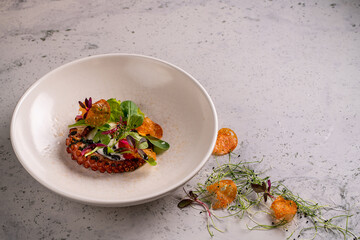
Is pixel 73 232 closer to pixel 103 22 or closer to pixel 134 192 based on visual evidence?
pixel 134 192

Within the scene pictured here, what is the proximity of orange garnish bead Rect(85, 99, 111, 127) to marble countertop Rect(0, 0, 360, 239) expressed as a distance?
0.87ft

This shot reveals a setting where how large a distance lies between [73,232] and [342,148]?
1.01 meters

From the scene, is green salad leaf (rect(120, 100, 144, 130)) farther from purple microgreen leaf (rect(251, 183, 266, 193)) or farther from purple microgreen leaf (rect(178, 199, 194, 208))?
purple microgreen leaf (rect(251, 183, 266, 193))

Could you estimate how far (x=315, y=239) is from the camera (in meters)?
1.25

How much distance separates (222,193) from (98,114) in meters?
0.47

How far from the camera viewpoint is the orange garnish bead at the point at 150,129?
137 centimetres

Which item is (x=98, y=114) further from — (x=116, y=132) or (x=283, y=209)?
(x=283, y=209)

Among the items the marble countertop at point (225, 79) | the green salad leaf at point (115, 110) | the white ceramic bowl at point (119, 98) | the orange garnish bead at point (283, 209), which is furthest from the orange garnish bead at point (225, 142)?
the green salad leaf at point (115, 110)

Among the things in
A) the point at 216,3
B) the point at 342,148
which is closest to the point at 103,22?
the point at 216,3

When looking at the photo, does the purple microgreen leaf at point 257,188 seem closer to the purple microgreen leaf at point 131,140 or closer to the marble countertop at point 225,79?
the marble countertop at point 225,79

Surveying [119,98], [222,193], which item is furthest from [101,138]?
[222,193]

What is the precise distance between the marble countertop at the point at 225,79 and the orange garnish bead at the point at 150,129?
0.21 m

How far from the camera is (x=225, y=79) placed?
5.79ft

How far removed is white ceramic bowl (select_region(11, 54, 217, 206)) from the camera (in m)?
1.19
